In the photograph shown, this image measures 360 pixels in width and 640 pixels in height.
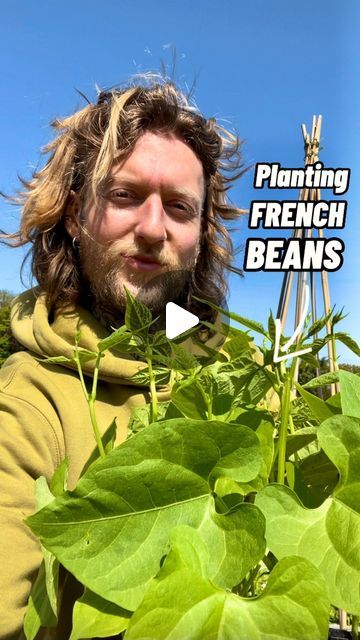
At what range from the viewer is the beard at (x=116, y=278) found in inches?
45.1

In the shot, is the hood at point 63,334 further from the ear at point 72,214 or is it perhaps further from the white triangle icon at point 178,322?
the white triangle icon at point 178,322

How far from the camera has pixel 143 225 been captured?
111 centimetres

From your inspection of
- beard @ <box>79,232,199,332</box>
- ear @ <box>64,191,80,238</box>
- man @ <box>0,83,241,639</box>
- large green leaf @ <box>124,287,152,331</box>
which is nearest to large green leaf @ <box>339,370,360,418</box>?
large green leaf @ <box>124,287,152,331</box>

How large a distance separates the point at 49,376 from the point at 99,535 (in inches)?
33.1

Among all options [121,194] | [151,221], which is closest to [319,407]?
[151,221]

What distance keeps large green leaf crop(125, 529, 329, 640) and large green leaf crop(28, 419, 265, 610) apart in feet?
0.03

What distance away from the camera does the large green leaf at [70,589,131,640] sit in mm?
225

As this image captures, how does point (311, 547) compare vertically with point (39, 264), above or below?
below

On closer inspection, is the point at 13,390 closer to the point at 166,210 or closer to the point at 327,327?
the point at 166,210

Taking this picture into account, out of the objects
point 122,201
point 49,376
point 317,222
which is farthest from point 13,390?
point 317,222

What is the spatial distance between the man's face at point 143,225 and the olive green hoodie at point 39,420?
0.12 metres

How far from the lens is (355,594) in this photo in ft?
0.69

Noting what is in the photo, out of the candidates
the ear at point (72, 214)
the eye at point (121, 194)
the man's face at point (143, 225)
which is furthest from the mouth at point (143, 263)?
the ear at point (72, 214)

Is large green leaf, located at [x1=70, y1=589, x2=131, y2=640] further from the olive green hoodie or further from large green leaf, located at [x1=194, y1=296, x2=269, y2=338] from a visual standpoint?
the olive green hoodie
